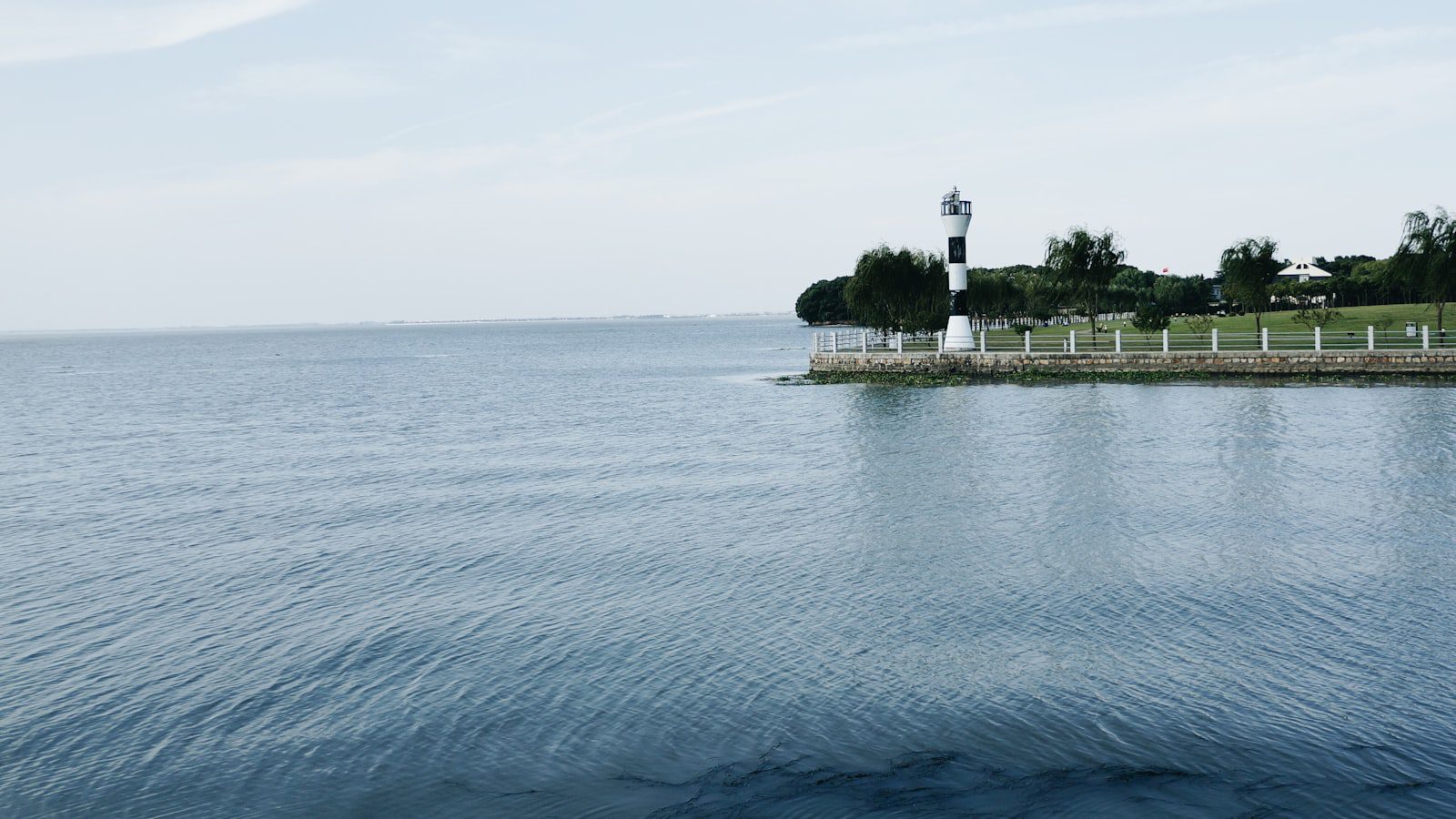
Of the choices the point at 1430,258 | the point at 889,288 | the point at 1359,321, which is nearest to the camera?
the point at 1430,258

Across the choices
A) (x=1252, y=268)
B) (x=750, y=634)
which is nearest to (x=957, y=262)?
(x=1252, y=268)

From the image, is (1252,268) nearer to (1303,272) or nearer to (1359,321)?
(1359,321)

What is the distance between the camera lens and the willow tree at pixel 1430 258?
5250 cm

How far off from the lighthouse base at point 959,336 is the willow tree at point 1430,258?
20.6 m

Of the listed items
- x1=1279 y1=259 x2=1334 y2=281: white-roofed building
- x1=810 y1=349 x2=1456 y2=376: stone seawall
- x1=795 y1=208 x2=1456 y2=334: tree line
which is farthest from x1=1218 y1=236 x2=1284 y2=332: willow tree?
x1=1279 y1=259 x2=1334 y2=281: white-roofed building

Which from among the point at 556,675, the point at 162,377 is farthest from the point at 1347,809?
the point at 162,377

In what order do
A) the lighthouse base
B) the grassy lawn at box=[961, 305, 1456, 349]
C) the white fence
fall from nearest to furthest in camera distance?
the white fence
the grassy lawn at box=[961, 305, 1456, 349]
the lighthouse base

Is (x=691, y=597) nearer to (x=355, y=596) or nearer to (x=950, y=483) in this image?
(x=355, y=596)

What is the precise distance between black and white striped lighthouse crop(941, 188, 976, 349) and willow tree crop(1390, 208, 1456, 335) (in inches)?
816

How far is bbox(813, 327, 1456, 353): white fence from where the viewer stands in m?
51.0

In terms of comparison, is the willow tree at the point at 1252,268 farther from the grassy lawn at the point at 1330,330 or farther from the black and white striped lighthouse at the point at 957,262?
the black and white striped lighthouse at the point at 957,262

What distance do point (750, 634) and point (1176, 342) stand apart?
50.4 metres

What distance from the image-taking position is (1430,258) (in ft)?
174

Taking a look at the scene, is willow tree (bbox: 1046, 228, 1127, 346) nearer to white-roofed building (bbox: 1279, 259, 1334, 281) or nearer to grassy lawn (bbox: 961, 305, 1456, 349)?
grassy lawn (bbox: 961, 305, 1456, 349)
